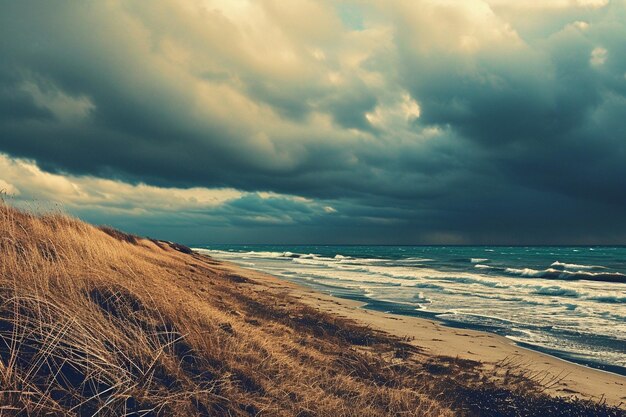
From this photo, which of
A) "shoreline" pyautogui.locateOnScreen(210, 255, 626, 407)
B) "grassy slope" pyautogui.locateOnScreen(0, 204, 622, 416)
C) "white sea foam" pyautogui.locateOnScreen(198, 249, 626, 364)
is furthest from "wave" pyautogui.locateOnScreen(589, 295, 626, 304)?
"grassy slope" pyautogui.locateOnScreen(0, 204, 622, 416)

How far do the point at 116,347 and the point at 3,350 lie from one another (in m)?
1.02

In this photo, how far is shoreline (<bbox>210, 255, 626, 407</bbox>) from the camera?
685 centimetres

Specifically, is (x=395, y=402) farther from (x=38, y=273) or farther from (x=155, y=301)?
(x=38, y=273)

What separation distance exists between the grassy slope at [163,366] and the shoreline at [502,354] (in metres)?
0.88

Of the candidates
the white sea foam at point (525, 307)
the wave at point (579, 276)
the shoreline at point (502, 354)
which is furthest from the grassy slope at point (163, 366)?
the wave at point (579, 276)

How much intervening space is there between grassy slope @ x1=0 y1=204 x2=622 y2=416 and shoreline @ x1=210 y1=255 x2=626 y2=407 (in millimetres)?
885

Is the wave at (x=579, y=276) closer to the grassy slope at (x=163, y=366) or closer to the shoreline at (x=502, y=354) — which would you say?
the shoreline at (x=502, y=354)

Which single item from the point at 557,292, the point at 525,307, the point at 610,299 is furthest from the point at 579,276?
the point at 525,307

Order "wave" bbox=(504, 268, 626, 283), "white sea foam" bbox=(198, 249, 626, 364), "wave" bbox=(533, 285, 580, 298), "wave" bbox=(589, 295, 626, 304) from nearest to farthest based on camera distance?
"white sea foam" bbox=(198, 249, 626, 364) < "wave" bbox=(589, 295, 626, 304) < "wave" bbox=(533, 285, 580, 298) < "wave" bbox=(504, 268, 626, 283)

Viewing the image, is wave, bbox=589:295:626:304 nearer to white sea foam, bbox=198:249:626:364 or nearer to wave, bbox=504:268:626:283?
white sea foam, bbox=198:249:626:364

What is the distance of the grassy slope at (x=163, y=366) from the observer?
398 cm

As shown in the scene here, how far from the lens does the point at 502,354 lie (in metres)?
9.04

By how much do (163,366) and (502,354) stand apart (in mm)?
7484

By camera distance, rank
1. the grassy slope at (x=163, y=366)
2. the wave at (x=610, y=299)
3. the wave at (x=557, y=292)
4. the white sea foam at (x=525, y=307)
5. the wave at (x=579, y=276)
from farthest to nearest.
Result: the wave at (x=579, y=276)
the wave at (x=557, y=292)
the wave at (x=610, y=299)
the white sea foam at (x=525, y=307)
the grassy slope at (x=163, y=366)
